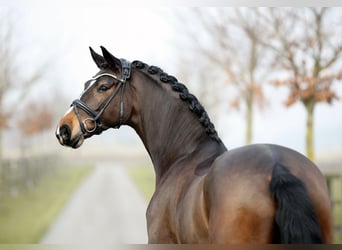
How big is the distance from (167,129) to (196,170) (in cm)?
41

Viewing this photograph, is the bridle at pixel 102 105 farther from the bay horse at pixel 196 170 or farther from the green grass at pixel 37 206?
the green grass at pixel 37 206

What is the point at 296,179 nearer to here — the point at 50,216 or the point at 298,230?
the point at 298,230

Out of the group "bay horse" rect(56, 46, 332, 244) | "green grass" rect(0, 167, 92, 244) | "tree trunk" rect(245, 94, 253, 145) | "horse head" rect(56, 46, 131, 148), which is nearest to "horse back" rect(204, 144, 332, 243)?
"bay horse" rect(56, 46, 332, 244)

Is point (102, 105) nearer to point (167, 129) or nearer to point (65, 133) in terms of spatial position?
point (65, 133)

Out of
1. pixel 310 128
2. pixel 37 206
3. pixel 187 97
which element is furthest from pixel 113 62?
pixel 37 206

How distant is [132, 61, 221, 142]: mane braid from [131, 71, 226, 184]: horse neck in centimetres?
3

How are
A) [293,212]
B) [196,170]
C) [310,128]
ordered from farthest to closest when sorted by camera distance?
[310,128] < [196,170] < [293,212]

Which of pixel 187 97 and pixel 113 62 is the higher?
pixel 113 62

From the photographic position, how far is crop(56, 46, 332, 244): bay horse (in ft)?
6.51

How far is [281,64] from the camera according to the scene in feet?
23.1

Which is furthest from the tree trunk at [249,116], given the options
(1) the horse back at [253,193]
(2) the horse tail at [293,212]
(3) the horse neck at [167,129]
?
(2) the horse tail at [293,212]

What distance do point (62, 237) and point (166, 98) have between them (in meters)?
6.42

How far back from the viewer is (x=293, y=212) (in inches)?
75.6

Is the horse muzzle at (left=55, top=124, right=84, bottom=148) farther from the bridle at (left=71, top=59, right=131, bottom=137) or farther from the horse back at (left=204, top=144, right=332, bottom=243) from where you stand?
the horse back at (left=204, top=144, right=332, bottom=243)
